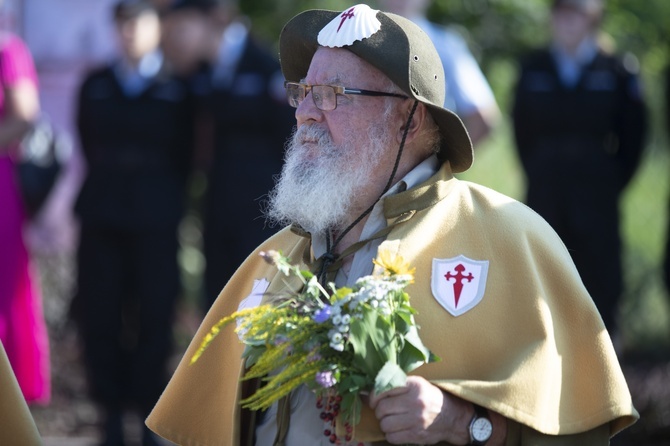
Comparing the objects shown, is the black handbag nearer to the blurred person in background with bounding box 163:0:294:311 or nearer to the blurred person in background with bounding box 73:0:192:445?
the blurred person in background with bounding box 73:0:192:445

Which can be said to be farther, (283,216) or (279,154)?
(279,154)

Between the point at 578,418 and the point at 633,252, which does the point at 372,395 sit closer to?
the point at 578,418

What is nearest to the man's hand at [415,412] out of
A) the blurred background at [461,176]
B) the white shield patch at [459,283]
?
the white shield patch at [459,283]

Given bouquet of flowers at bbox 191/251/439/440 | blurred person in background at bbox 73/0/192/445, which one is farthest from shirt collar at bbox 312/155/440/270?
blurred person in background at bbox 73/0/192/445

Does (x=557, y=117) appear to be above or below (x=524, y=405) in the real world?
above

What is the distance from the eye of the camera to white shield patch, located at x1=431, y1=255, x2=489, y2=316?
13.0 ft

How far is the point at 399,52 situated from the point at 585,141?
4414mm

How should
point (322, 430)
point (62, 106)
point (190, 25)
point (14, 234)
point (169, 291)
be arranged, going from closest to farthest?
1. point (322, 430)
2. point (14, 234)
3. point (169, 291)
4. point (190, 25)
5. point (62, 106)

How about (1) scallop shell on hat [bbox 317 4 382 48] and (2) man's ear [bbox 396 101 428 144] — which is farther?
(2) man's ear [bbox 396 101 428 144]

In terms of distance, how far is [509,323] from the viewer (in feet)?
13.0

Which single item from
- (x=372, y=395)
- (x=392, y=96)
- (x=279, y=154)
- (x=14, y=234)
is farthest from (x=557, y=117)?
(x=372, y=395)

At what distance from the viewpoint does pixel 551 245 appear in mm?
4074

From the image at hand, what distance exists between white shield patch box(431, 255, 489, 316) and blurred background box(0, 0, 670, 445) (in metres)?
4.79

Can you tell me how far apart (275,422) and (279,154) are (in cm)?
446
